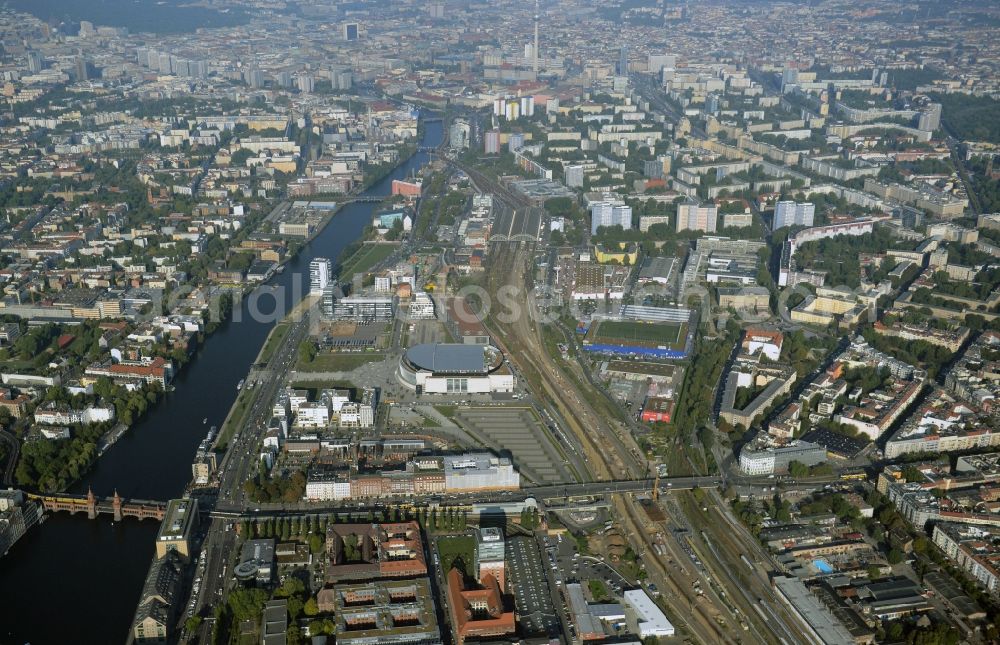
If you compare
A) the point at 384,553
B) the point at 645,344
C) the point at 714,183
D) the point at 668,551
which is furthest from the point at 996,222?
the point at 384,553

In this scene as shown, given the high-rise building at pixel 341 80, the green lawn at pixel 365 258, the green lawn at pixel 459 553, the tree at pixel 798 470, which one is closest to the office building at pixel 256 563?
the green lawn at pixel 459 553

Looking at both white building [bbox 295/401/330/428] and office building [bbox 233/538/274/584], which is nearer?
office building [bbox 233/538/274/584]

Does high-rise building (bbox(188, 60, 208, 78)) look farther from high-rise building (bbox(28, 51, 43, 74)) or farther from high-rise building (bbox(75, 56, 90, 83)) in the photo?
high-rise building (bbox(28, 51, 43, 74))

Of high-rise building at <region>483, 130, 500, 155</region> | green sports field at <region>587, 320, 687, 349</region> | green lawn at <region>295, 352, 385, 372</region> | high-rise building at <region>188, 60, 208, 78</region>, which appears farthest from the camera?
high-rise building at <region>188, 60, 208, 78</region>

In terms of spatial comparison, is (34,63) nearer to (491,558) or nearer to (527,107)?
(527,107)

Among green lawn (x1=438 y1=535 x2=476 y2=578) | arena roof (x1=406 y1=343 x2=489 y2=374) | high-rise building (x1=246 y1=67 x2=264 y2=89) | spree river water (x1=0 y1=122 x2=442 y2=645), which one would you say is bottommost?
spree river water (x1=0 y1=122 x2=442 y2=645)

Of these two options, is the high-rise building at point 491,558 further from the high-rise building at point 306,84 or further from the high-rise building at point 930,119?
the high-rise building at point 306,84

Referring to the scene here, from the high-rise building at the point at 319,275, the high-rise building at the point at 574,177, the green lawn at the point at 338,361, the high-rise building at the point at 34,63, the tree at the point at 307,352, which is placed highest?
the high-rise building at the point at 34,63

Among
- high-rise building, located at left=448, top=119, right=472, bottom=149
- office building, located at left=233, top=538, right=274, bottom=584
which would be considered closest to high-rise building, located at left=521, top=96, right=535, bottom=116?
high-rise building, located at left=448, top=119, right=472, bottom=149
